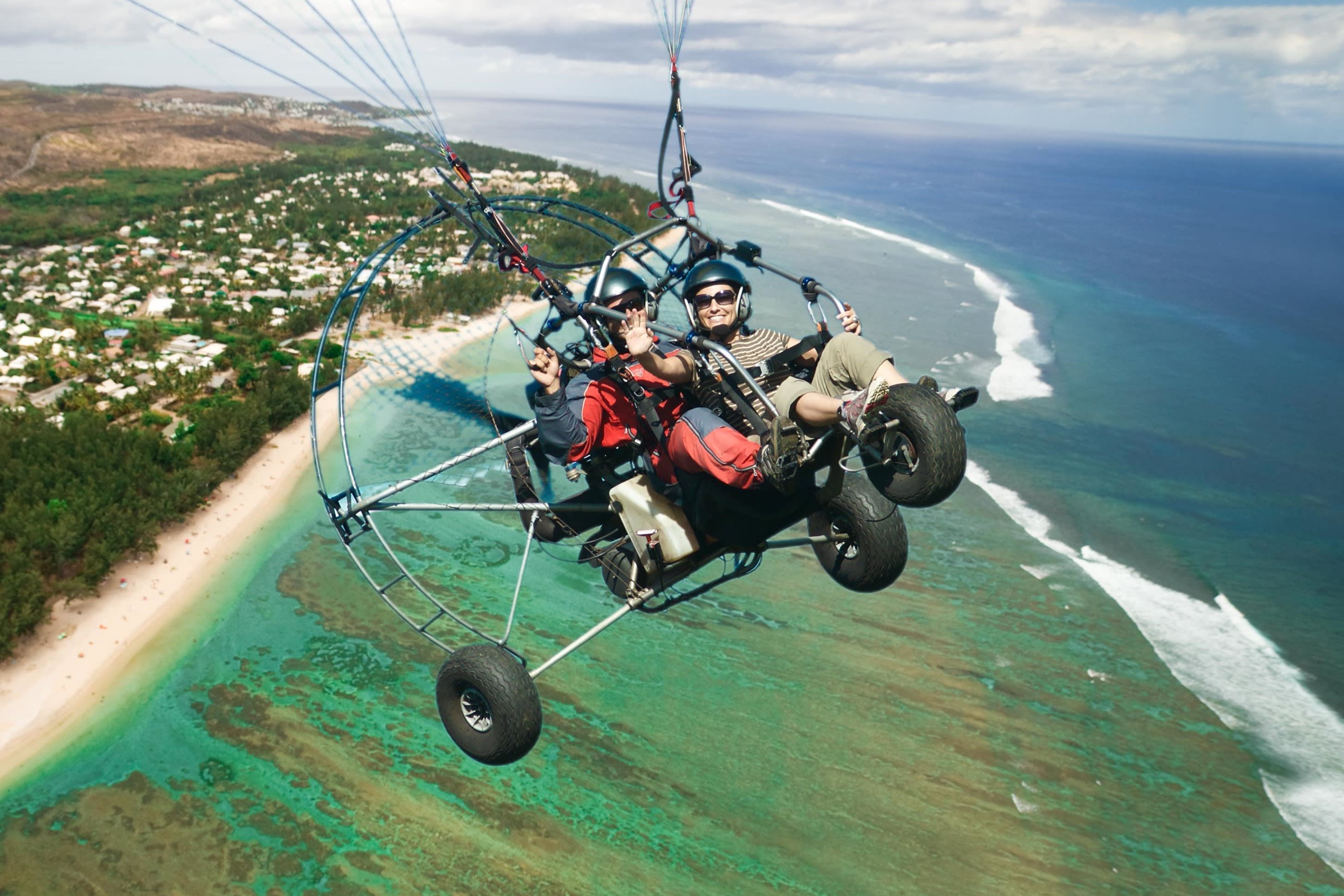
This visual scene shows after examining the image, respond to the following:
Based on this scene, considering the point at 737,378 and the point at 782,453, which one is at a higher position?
the point at 737,378

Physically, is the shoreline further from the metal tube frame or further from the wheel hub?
the wheel hub

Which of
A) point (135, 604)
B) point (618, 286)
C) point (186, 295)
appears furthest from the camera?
point (186, 295)

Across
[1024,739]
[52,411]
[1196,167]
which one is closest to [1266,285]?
[1024,739]

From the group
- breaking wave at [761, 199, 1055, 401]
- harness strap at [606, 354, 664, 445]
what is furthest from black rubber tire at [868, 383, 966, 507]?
breaking wave at [761, 199, 1055, 401]

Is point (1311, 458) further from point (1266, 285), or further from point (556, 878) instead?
point (1266, 285)

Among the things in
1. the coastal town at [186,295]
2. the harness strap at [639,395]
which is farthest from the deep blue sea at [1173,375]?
the coastal town at [186,295]

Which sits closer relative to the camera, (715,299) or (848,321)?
(715,299)

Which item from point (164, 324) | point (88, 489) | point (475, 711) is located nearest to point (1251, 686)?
point (475, 711)

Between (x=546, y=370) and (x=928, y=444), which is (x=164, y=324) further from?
(x=928, y=444)
